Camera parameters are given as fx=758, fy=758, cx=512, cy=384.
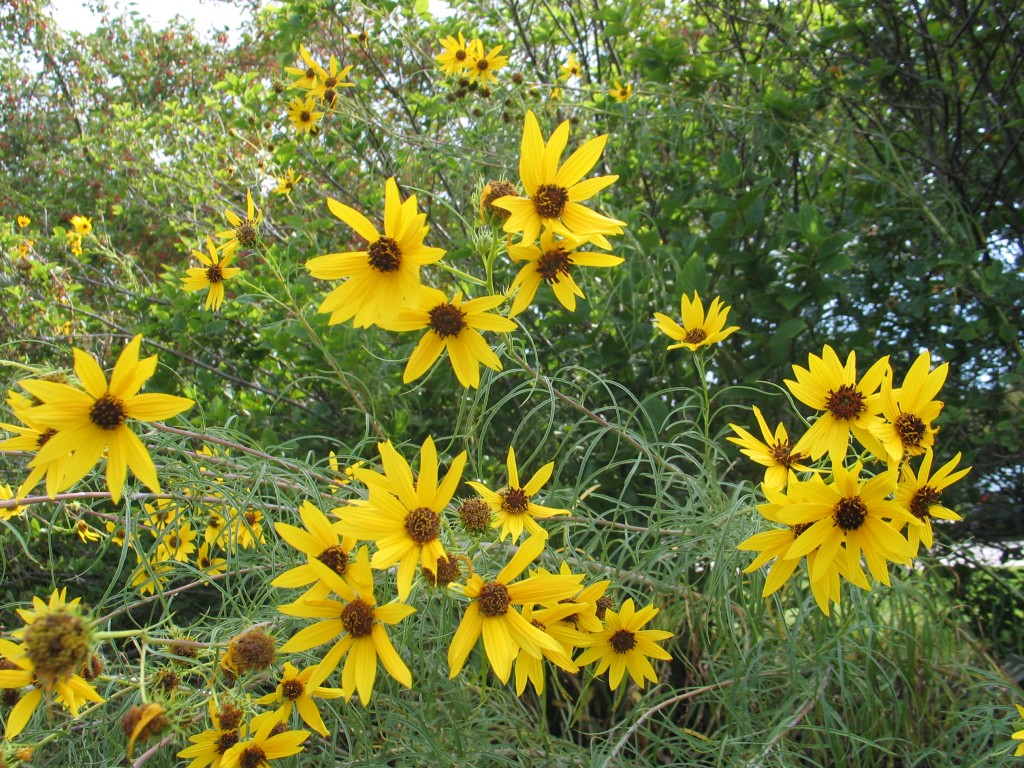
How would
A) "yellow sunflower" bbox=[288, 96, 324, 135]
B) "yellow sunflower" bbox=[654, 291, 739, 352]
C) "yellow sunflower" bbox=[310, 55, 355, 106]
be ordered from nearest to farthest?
"yellow sunflower" bbox=[654, 291, 739, 352] < "yellow sunflower" bbox=[310, 55, 355, 106] < "yellow sunflower" bbox=[288, 96, 324, 135]

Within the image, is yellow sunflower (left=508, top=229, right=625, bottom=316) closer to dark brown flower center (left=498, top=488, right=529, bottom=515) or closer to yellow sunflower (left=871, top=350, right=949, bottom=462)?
dark brown flower center (left=498, top=488, right=529, bottom=515)

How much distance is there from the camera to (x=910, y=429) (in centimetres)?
102

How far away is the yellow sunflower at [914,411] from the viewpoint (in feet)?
3.26

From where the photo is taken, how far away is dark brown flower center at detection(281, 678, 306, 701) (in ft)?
3.24

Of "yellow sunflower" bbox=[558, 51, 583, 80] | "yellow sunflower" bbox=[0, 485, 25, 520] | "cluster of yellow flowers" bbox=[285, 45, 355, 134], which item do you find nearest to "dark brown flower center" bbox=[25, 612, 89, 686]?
"yellow sunflower" bbox=[0, 485, 25, 520]

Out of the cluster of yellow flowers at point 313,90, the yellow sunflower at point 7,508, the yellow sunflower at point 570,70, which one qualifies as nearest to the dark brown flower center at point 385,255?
the yellow sunflower at point 7,508

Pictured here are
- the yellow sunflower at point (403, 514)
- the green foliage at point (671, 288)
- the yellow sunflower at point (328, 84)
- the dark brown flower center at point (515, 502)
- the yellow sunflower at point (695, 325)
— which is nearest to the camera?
the yellow sunflower at point (403, 514)

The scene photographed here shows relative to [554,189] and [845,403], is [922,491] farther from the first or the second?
[554,189]

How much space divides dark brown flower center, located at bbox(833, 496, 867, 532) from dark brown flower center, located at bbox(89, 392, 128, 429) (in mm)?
826

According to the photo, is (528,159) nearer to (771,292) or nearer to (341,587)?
(341,587)

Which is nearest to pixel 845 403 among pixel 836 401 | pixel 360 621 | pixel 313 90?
pixel 836 401

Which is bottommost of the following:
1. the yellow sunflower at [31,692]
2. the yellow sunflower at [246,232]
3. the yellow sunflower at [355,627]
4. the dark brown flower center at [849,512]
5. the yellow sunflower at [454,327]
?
the yellow sunflower at [31,692]

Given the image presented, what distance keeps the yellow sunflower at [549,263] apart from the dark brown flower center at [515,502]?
246mm

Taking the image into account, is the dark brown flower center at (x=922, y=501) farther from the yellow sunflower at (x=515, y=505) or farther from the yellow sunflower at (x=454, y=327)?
the yellow sunflower at (x=454, y=327)
